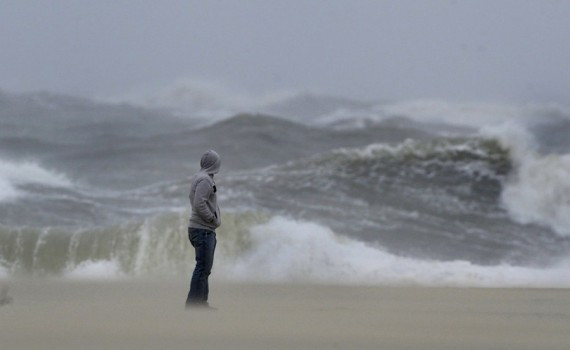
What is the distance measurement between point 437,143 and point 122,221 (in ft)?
22.6

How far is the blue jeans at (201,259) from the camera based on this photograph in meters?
7.20

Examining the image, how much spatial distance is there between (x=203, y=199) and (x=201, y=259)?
43 centimetres

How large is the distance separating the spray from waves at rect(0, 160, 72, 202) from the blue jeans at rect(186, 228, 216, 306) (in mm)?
8485

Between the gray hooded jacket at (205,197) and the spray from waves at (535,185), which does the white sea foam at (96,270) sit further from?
the spray from waves at (535,185)

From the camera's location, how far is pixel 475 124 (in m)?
29.1

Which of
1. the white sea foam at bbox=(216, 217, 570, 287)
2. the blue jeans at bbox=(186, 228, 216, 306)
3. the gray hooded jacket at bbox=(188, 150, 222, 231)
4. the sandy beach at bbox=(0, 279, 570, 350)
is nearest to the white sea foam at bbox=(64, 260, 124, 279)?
the white sea foam at bbox=(216, 217, 570, 287)

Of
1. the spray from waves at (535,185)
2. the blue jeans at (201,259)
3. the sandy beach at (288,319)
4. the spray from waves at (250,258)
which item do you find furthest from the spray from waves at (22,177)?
the blue jeans at (201,259)

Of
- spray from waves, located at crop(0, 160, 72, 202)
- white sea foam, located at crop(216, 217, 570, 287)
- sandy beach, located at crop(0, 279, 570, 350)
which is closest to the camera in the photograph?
sandy beach, located at crop(0, 279, 570, 350)

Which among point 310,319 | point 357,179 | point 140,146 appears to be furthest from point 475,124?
point 310,319

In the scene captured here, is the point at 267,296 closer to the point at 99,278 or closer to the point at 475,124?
the point at 99,278

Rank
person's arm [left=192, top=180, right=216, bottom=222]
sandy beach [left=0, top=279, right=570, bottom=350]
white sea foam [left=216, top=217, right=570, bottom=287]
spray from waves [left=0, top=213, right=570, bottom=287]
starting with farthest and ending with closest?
spray from waves [left=0, top=213, right=570, bottom=287] < white sea foam [left=216, top=217, right=570, bottom=287] < person's arm [left=192, top=180, right=216, bottom=222] < sandy beach [left=0, top=279, right=570, bottom=350]

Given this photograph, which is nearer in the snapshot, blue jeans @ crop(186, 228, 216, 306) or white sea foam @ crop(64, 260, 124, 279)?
blue jeans @ crop(186, 228, 216, 306)

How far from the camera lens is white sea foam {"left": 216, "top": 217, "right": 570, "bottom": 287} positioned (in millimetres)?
11266

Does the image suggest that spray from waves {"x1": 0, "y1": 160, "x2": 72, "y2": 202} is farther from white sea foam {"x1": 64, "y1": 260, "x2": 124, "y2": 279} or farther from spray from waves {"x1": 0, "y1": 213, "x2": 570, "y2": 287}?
white sea foam {"x1": 64, "y1": 260, "x2": 124, "y2": 279}
